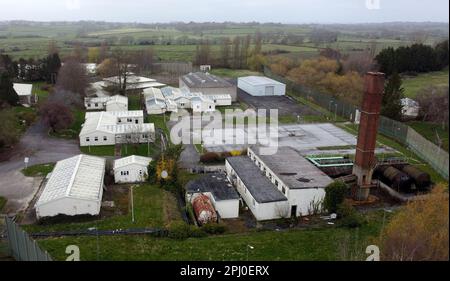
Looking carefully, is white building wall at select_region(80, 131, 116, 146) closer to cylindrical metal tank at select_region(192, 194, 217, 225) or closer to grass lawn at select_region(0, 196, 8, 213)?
grass lawn at select_region(0, 196, 8, 213)

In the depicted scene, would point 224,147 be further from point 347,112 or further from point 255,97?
point 255,97

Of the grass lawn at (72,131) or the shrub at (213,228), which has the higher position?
the grass lawn at (72,131)

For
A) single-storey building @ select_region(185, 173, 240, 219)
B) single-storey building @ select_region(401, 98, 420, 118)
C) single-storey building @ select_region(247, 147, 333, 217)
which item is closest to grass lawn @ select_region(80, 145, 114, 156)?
single-storey building @ select_region(185, 173, 240, 219)

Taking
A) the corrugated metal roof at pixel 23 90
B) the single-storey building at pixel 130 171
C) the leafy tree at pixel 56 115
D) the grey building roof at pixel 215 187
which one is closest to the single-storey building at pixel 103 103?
the corrugated metal roof at pixel 23 90

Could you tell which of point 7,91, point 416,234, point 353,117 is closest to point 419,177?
point 416,234

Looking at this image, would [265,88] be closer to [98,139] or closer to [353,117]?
[353,117]

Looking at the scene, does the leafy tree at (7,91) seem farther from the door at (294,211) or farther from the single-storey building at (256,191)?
the door at (294,211)

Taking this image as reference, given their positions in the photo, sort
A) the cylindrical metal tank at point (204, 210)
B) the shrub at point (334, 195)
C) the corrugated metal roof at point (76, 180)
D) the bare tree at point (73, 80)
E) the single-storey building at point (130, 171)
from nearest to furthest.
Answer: the cylindrical metal tank at point (204, 210)
the corrugated metal roof at point (76, 180)
the shrub at point (334, 195)
the single-storey building at point (130, 171)
the bare tree at point (73, 80)
